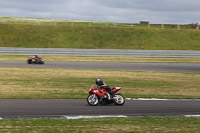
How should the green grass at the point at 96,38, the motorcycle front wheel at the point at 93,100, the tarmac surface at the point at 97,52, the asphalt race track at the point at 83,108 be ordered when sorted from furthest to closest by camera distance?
the green grass at the point at 96,38, the tarmac surface at the point at 97,52, the motorcycle front wheel at the point at 93,100, the asphalt race track at the point at 83,108

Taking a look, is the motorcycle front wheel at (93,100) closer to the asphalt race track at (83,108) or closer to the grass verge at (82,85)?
the asphalt race track at (83,108)

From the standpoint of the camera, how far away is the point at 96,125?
9461 mm

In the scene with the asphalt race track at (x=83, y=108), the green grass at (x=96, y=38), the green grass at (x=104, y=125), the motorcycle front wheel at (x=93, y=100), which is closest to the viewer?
the green grass at (x=104, y=125)

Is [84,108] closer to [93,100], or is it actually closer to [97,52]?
[93,100]

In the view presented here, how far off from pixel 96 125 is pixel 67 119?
45.8 inches

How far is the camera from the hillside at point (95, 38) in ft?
151

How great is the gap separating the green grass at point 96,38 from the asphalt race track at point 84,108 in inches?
1251

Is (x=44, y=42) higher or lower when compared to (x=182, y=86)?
higher

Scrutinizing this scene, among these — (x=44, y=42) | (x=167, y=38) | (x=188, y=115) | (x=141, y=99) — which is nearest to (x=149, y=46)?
(x=167, y=38)

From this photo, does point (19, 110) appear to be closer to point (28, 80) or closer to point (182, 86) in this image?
point (28, 80)

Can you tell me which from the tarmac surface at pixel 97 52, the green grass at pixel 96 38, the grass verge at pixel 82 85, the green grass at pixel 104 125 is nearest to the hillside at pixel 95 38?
the green grass at pixel 96 38

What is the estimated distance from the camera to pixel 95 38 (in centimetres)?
4931

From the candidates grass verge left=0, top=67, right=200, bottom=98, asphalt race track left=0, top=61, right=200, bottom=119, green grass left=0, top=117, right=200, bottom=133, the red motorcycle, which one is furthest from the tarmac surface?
green grass left=0, top=117, right=200, bottom=133

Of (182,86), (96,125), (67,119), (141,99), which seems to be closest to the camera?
(96,125)
